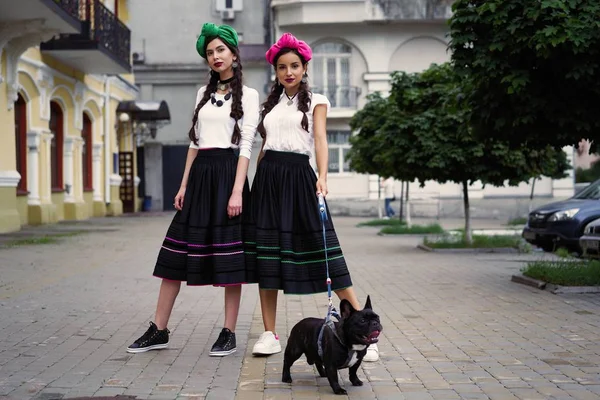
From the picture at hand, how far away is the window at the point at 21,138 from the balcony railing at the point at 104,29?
274cm

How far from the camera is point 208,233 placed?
6.77 metres

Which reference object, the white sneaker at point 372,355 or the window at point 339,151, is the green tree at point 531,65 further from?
the window at point 339,151

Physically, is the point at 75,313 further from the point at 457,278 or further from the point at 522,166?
the point at 522,166

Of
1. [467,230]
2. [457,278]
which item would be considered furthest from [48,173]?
[457,278]

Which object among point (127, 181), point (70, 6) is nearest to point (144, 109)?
point (127, 181)

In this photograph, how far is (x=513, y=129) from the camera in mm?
10961

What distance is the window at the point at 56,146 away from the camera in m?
27.9

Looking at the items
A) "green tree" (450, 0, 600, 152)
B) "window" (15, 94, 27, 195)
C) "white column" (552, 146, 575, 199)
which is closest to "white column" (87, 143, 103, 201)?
"window" (15, 94, 27, 195)

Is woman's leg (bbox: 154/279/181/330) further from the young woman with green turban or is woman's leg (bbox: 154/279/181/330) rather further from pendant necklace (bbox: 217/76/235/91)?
pendant necklace (bbox: 217/76/235/91)

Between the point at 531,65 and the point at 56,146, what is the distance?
20.2 metres

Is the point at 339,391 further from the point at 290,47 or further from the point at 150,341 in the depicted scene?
the point at 290,47

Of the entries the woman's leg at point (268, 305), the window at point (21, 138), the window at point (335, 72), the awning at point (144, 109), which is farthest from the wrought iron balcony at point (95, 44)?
the woman's leg at point (268, 305)

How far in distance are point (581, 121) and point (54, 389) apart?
6.54 metres

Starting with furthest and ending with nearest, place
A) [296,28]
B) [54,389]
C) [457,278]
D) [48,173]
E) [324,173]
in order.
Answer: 1. [296,28]
2. [48,173]
3. [457,278]
4. [324,173]
5. [54,389]
